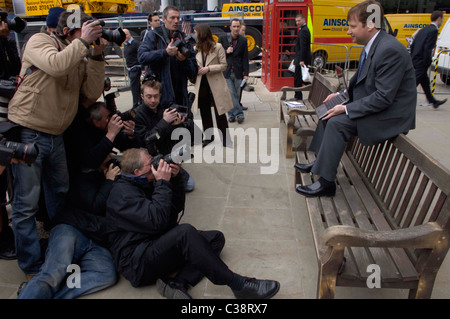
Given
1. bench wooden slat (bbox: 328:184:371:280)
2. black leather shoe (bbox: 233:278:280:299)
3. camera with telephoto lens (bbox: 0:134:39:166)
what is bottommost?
black leather shoe (bbox: 233:278:280:299)

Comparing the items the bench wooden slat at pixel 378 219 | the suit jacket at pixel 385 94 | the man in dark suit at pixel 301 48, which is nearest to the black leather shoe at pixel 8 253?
the bench wooden slat at pixel 378 219

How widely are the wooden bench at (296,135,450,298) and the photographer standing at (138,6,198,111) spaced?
225cm

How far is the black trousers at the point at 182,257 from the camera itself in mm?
2176

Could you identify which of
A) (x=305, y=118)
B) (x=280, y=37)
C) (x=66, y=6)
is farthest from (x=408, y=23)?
(x=66, y=6)

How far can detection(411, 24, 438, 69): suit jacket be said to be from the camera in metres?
6.70

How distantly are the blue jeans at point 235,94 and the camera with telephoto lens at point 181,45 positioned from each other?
8.23 feet

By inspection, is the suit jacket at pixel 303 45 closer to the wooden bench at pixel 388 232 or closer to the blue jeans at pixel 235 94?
the blue jeans at pixel 235 94

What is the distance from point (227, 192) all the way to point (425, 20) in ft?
41.4

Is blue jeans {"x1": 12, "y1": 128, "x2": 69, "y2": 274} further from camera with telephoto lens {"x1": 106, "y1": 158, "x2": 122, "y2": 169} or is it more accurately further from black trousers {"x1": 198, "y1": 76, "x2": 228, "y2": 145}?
black trousers {"x1": 198, "y1": 76, "x2": 228, "y2": 145}

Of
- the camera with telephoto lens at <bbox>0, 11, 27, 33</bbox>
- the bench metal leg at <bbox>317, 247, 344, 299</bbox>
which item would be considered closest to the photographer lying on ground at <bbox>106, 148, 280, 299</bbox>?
the bench metal leg at <bbox>317, 247, 344, 299</bbox>

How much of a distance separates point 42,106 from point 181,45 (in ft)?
6.16

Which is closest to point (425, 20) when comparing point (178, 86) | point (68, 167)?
point (178, 86)

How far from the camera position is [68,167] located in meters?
3.03
